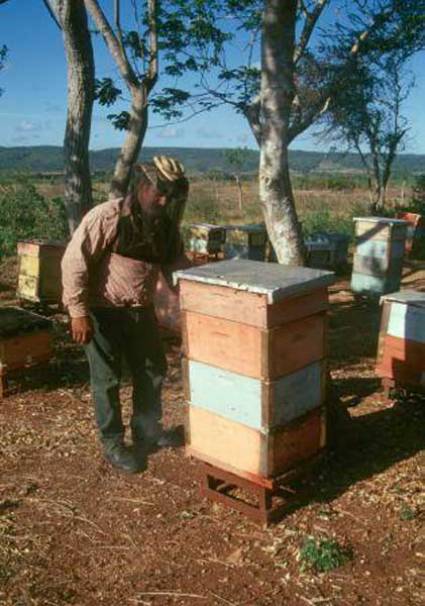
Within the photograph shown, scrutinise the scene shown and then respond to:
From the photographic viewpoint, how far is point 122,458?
3.70m

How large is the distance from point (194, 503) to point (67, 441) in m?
1.24

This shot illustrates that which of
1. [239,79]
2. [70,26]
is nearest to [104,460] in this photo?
[70,26]

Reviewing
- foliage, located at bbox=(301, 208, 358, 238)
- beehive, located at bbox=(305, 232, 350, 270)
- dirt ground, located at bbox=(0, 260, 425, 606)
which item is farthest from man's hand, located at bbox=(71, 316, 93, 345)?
foliage, located at bbox=(301, 208, 358, 238)

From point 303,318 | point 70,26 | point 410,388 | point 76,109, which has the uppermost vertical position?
point 70,26

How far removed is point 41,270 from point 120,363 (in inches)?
165

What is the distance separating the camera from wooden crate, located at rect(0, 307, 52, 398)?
4910mm

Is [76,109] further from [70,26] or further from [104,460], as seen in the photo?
[104,460]

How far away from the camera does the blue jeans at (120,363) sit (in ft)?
11.7

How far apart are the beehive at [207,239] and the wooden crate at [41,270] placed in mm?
3189

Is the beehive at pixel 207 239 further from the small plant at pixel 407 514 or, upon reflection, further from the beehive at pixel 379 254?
the small plant at pixel 407 514

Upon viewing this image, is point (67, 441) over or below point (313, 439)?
below

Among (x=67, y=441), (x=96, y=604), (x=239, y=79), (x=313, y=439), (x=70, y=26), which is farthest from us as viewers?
(x=239, y=79)

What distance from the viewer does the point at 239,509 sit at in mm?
3205

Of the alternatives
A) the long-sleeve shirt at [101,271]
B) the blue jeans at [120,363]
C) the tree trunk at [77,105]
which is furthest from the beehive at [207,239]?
the long-sleeve shirt at [101,271]
